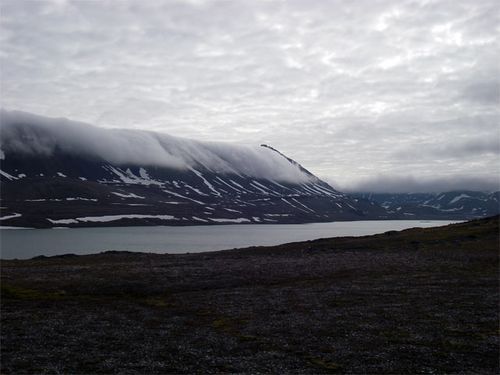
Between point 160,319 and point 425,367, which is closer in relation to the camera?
point 425,367

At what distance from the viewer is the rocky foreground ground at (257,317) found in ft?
85.3

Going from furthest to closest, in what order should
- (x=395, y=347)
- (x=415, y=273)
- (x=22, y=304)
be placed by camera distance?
(x=415, y=273)
(x=22, y=304)
(x=395, y=347)

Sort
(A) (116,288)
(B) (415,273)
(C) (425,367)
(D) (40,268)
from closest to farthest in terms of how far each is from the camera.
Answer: (C) (425,367), (A) (116,288), (B) (415,273), (D) (40,268)

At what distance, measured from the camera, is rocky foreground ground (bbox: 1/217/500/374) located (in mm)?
25984

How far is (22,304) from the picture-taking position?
44438mm

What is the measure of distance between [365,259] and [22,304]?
53627 mm

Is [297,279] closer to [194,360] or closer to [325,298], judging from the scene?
[325,298]

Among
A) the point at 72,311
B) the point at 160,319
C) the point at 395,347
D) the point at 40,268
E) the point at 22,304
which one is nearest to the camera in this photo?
the point at 395,347

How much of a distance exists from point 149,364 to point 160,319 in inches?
515

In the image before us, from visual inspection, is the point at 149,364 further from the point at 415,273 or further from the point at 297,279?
the point at 415,273

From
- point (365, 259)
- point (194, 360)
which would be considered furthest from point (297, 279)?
point (194, 360)

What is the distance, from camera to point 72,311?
41.4 metres

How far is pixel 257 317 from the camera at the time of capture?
38438mm

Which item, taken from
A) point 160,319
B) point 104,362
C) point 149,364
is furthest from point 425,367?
point 160,319
